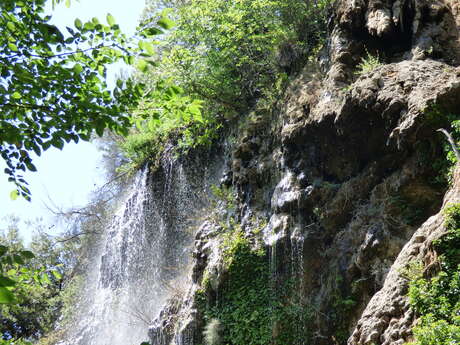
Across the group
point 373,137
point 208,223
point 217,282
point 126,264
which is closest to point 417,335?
point 373,137

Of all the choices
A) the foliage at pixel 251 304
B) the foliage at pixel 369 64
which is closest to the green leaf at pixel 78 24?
the foliage at pixel 251 304

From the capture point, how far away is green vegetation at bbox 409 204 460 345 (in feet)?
16.9

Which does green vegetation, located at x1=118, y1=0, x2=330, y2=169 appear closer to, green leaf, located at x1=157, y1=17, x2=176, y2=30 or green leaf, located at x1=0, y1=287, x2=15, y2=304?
green leaf, located at x1=157, y1=17, x2=176, y2=30

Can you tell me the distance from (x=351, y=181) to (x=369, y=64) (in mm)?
2351

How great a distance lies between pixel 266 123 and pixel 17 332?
14.3 meters

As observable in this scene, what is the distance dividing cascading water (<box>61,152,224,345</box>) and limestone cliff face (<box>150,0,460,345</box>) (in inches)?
76.9

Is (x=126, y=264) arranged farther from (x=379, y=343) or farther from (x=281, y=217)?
(x=379, y=343)

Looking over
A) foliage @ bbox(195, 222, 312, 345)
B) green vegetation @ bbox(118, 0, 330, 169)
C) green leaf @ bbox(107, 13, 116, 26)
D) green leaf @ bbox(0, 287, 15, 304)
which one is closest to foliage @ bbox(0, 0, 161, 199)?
green leaf @ bbox(107, 13, 116, 26)

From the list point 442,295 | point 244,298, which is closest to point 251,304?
point 244,298

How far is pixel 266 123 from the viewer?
11.2 meters

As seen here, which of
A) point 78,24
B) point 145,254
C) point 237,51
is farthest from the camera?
point 145,254

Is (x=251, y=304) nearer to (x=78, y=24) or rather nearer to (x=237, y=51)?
(x=237, y=51)

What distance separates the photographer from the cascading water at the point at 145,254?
13.0 meters

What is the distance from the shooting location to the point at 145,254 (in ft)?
45.1
